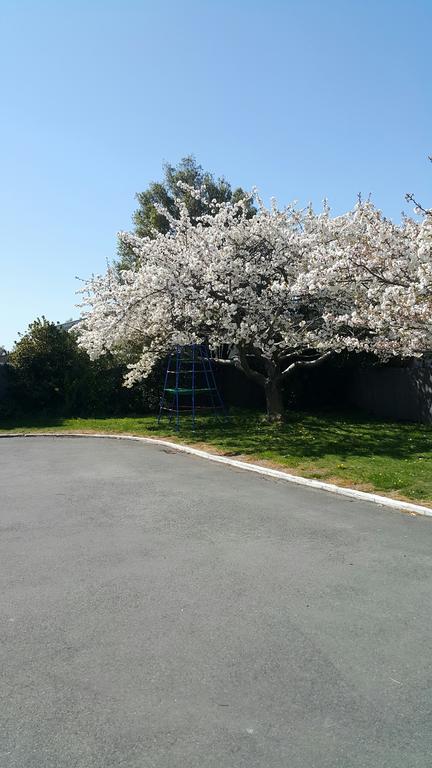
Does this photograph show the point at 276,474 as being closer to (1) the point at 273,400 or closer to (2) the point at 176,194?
(1) the point at 273,400

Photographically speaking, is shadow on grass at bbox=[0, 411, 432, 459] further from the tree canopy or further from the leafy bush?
the tree canopy

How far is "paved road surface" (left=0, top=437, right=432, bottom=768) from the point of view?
10.1 feet

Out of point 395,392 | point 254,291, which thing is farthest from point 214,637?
point 395,392

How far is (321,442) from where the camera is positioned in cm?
1373

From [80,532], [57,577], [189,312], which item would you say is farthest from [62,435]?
[57,577]

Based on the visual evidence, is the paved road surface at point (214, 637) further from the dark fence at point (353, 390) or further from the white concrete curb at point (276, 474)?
the dark fence at point (353, 390)

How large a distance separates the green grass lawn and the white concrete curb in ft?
0.93

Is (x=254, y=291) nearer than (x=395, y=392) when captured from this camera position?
Yes

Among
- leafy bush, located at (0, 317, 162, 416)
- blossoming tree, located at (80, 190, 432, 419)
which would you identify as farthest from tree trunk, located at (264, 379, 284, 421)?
leafy bush, located at (0, 317, 162, 416)

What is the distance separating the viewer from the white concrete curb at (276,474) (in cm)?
810

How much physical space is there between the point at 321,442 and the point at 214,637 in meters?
9.80

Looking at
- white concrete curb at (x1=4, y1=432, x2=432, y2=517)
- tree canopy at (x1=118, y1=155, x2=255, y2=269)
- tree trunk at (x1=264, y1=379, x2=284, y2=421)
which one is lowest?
white concrete curb at (x1=4, y1=432, x2=432, y2=517)

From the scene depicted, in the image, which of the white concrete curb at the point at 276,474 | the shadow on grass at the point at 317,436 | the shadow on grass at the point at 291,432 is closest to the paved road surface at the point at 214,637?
the white concrete curb at the point at 276,474

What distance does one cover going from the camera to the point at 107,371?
21.1 metres
